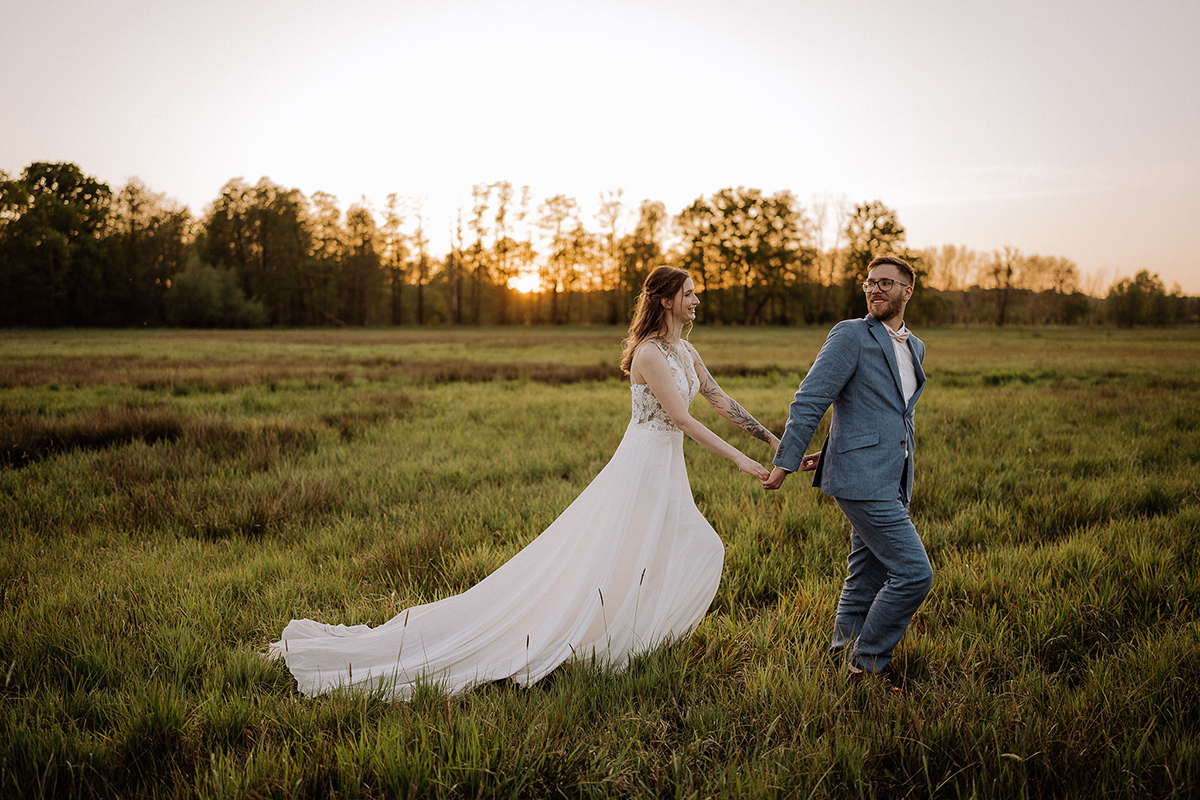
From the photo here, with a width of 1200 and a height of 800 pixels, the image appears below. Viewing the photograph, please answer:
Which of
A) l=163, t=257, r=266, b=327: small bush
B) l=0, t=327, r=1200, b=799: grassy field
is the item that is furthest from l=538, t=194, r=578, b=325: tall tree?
l=0, t=327, r=1200, b=799: grassy field

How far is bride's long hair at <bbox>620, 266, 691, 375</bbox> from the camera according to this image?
386 centimetres

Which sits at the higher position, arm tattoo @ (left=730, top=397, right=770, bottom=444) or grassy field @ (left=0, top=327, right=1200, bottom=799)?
arm tattoo @ (left=730, top=397, right=770, bottom=444)

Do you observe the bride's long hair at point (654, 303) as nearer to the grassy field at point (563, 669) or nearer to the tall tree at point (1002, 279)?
the grassy field at point (563, 669)

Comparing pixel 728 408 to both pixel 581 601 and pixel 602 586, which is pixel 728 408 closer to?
pixel 602 586

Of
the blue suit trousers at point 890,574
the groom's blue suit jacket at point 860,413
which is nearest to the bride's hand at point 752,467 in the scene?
the groom's blue suit jacket at point 860,413

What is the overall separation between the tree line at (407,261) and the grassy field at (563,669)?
56.0 metres

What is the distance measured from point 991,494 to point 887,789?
5359 mm

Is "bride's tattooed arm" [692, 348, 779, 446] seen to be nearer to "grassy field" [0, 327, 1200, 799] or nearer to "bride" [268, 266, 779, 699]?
"bride" [268, 266, 779, 699]

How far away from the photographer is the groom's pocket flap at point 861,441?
314 centimetres

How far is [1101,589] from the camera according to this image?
4258 mm

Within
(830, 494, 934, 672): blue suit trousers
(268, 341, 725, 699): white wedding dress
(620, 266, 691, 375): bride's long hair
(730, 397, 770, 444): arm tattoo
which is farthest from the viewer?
(730, 397, 770, 444): arm tattoo

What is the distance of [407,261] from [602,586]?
76951mm

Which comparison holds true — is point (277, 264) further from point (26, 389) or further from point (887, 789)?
point (887, 789)

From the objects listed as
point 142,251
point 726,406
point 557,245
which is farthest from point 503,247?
point 726,406
